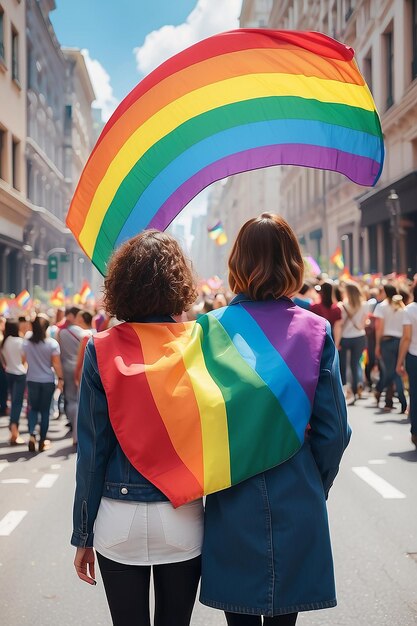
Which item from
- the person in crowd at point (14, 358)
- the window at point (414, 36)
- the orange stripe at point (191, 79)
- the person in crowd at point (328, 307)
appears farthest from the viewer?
the window at point (414, 36)

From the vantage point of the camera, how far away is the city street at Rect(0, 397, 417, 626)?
13.0ft

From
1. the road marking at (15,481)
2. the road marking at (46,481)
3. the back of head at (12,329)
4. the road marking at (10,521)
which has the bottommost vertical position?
the road marking at (10,521)

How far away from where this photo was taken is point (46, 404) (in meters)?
9.29

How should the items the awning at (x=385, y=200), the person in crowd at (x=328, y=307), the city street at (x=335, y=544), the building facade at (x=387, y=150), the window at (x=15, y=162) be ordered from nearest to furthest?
the city street at (x=335, y=544)
the person in crowd at (x=328, y=307)
the awning at (x=385, y=200)
the building facade at (x=387, y=150)
the window at (x=15, y=162)

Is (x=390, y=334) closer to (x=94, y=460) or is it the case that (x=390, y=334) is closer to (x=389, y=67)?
(x=94, y=460)

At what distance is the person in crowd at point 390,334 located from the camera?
10703 mm

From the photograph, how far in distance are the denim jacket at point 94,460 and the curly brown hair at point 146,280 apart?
0.59ft

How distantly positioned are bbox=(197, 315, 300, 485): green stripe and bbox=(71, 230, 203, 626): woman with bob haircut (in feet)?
0.76

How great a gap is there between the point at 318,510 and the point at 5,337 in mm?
8705

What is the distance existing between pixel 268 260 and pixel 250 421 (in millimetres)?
540

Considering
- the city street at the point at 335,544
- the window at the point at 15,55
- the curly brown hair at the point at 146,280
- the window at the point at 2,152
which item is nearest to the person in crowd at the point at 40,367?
the city street at the point at 335,544

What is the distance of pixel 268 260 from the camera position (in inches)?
97.6

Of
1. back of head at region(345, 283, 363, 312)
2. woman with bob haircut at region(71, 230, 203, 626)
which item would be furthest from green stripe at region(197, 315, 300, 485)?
back of head at region(345, 283, 363, 312)

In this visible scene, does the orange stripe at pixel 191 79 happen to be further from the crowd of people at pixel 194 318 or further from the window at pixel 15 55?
the window at pixel 15 55
